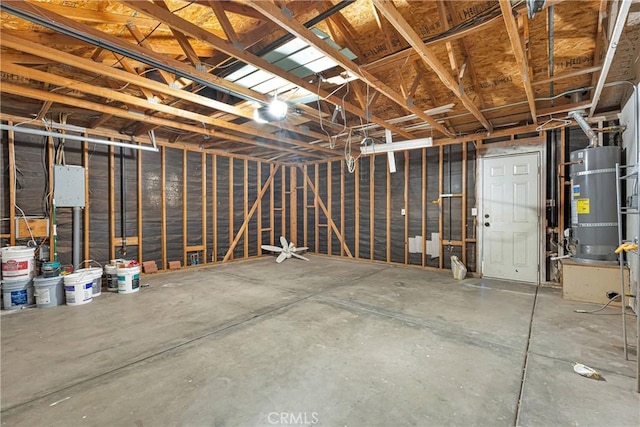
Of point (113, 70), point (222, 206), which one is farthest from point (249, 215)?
point (113, 70)

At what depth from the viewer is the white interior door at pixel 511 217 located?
4.55 m

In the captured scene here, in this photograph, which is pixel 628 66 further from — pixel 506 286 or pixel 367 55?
pixel 506 286

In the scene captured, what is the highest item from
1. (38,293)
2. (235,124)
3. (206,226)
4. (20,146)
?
(235,124)

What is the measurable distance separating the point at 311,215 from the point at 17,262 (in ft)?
17.9

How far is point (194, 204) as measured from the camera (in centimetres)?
603

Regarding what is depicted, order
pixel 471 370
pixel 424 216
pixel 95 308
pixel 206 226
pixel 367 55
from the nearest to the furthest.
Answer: pixel 471 370
pixel 367 55
pixel 95 308
pixel 424 216
pixel 206 226

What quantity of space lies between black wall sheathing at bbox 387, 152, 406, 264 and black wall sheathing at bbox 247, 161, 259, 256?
335 cm

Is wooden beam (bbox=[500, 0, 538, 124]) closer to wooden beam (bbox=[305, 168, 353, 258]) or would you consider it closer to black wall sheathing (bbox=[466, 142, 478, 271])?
black wall sheathing (bbox=[466, 142, 478, 271])

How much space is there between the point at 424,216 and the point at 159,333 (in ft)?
15.9

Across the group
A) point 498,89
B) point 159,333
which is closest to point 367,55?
point 498,89

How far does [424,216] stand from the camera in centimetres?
568

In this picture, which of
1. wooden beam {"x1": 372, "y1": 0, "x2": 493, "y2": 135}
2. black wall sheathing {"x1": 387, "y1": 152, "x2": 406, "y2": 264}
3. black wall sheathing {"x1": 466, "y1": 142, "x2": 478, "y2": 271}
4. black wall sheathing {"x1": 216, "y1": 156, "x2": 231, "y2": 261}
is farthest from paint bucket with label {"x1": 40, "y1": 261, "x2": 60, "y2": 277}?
black wall sheathing {"x1": 466, "y1": 142, "x2": 478, "y2": 271}

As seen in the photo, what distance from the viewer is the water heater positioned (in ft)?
11.2

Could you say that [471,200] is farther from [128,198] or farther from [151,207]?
[128,198]
